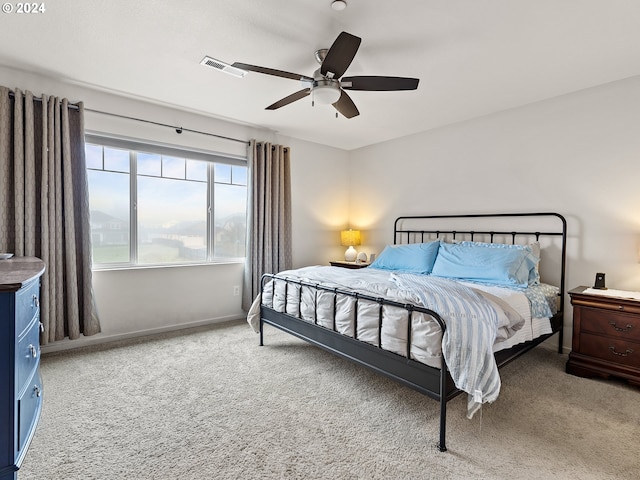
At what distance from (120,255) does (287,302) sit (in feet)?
6.42

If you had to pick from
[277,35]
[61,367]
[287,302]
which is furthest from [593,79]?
[61,367]

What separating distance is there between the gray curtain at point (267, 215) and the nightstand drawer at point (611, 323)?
3.25m

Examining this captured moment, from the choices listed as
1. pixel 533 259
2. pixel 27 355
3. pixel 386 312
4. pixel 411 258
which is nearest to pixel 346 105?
pixel 386 312

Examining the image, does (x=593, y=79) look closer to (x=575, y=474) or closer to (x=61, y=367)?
(x=575, y=474)

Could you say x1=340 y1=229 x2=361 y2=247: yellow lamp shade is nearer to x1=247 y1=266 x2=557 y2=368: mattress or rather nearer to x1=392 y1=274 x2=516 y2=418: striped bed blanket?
x1=247 y1=266 x2=557 y2=368: mattress

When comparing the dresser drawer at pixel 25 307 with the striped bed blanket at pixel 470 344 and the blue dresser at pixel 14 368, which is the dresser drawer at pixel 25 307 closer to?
the blue dresser at pixel 14 368

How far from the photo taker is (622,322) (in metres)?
2.51

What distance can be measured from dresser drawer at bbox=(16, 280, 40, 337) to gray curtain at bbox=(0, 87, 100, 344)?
1509 millimetres

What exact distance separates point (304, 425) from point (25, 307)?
1.55 meters

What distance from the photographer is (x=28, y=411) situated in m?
1.55

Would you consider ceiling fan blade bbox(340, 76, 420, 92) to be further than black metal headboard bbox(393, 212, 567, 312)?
No

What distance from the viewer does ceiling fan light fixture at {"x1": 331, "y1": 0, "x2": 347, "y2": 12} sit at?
1.98 m

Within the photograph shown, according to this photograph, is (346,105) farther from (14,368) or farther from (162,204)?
(14,368)

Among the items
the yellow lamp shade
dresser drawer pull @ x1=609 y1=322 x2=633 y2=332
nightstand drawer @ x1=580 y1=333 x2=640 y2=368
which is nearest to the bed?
nightstand drawer @ x1=580 y1=333 x2=640 y2=368
